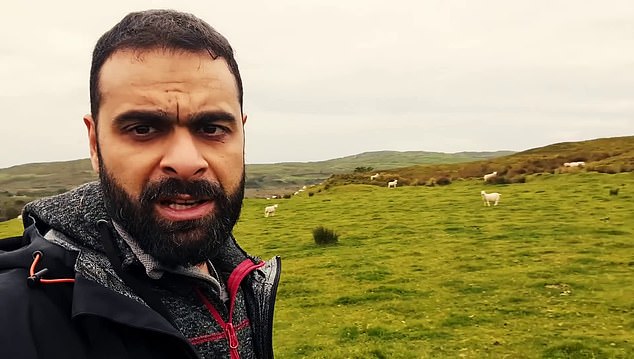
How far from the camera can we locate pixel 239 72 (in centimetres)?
258

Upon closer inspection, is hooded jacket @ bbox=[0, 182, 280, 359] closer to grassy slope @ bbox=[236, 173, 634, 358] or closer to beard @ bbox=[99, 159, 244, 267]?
beard @ bbox=[99, 159, 244, 267]

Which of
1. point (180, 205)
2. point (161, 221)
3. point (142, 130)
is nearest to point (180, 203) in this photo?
point (180, 205)

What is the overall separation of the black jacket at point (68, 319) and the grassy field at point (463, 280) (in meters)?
7.72

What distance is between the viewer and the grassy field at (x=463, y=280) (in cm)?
952

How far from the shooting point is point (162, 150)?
2.20 m

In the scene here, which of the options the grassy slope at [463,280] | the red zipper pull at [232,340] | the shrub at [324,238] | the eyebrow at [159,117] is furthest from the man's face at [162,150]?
the shrub at [324,238]

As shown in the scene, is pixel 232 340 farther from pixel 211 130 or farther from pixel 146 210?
pixel 211 130

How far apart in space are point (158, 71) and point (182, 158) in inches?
15.6

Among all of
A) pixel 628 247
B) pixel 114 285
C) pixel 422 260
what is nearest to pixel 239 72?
pixel 114 285

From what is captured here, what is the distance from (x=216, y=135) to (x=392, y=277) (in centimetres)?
1276

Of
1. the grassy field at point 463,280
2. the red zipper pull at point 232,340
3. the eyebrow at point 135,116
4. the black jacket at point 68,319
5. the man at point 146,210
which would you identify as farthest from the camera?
the grassy field at point 463,280

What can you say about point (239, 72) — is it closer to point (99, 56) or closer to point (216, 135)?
point (216, 135)

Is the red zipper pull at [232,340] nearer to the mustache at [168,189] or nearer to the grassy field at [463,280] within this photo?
the mustache at [168,189]

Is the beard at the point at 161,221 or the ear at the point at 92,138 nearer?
the beard at the point at 161,221
